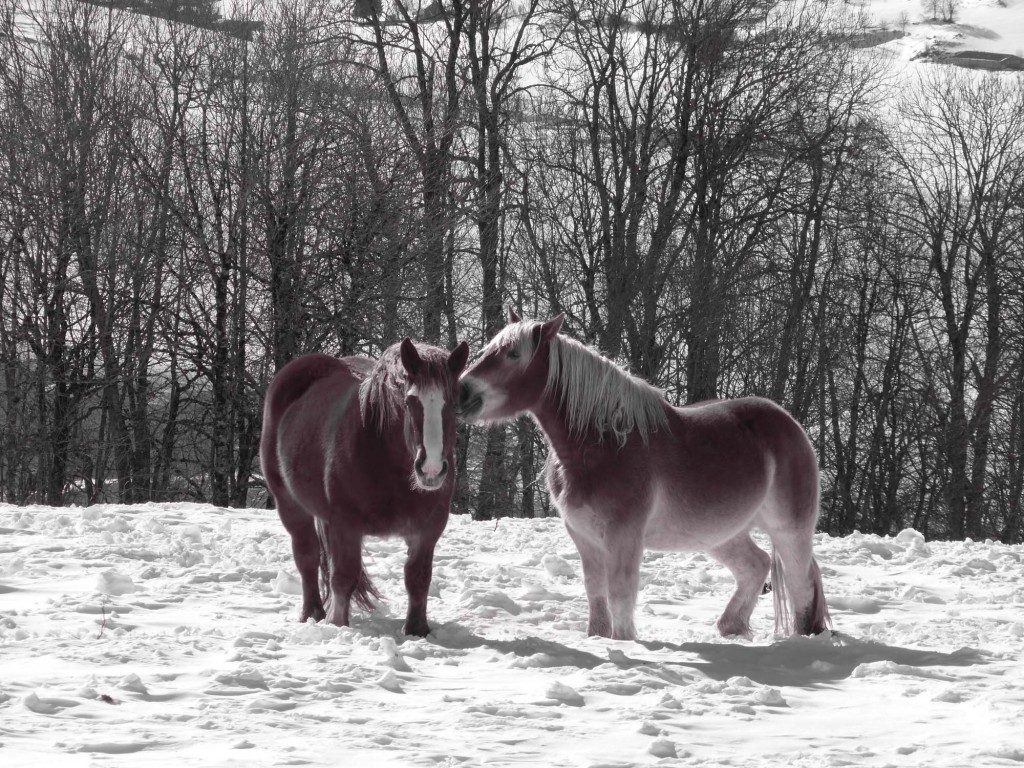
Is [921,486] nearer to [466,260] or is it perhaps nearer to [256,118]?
[466,260]

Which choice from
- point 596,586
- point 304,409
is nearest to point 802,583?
point 596,586

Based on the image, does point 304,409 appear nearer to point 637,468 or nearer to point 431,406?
point 431,406

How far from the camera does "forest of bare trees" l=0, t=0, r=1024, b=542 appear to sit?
669 inches

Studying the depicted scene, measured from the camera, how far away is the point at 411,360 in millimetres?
5039

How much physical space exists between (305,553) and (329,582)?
397 mm

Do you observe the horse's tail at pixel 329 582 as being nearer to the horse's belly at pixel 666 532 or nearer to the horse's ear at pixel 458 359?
the horse's ear at pixel 458 359

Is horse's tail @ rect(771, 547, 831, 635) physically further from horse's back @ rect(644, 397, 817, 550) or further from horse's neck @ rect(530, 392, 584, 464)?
horse's neck @ rect(530, 392, 584, 464)

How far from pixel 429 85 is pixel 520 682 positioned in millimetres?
17364

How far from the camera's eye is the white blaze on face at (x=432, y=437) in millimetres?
4895

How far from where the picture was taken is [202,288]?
17.5 m

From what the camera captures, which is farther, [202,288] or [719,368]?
[719,368]

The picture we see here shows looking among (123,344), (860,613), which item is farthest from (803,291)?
(860,613)

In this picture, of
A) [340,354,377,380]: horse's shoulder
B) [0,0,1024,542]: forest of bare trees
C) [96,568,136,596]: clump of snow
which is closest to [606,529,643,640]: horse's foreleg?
[340,354,377,380]: horse's shoulder

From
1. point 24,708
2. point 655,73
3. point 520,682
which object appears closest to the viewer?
point 24,708
